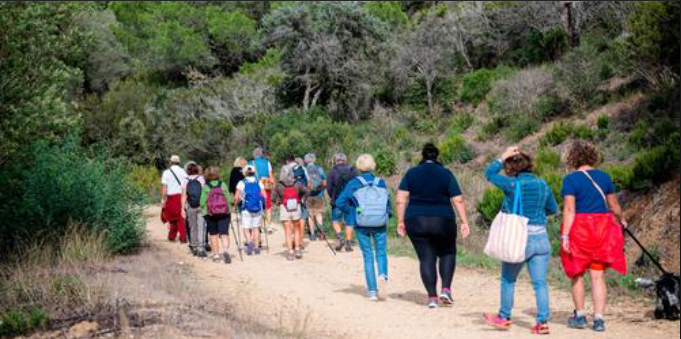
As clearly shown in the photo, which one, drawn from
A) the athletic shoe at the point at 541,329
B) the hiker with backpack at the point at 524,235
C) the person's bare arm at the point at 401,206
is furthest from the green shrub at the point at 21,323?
the athletic shoe at the point at 541,329

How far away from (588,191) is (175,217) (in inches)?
413

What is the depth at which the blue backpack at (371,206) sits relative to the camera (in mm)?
10375

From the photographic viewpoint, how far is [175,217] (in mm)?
16953

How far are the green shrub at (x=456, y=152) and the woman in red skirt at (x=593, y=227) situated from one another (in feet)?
61.1

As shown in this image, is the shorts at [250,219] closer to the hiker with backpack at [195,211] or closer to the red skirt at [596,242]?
the hiker with backpack at [195,211]

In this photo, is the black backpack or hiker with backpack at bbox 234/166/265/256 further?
the black backpack

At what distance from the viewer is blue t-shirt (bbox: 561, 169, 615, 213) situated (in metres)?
8.22

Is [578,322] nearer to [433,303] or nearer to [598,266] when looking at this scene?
[598,266]

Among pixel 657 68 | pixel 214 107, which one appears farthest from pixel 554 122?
pixel 214 107

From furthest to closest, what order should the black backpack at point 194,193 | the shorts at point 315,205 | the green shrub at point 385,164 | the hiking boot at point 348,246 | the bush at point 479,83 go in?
the bush at point 479,83, the green shrub at point 385,164, the shorts at point 315,205, the hiking boot at point 348,246, the black backpack at point 194,193

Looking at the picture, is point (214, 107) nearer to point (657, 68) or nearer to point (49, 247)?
point (657, 68)

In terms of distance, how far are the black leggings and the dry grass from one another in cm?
149

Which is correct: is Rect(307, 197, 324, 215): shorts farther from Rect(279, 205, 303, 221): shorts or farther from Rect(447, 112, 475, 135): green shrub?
Rect(447, 112, 475, 135): green shrub

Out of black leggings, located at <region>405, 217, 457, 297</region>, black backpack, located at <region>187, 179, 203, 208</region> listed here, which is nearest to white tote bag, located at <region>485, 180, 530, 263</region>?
black leggings, located at <region>405, 217, 457, 297</region>
